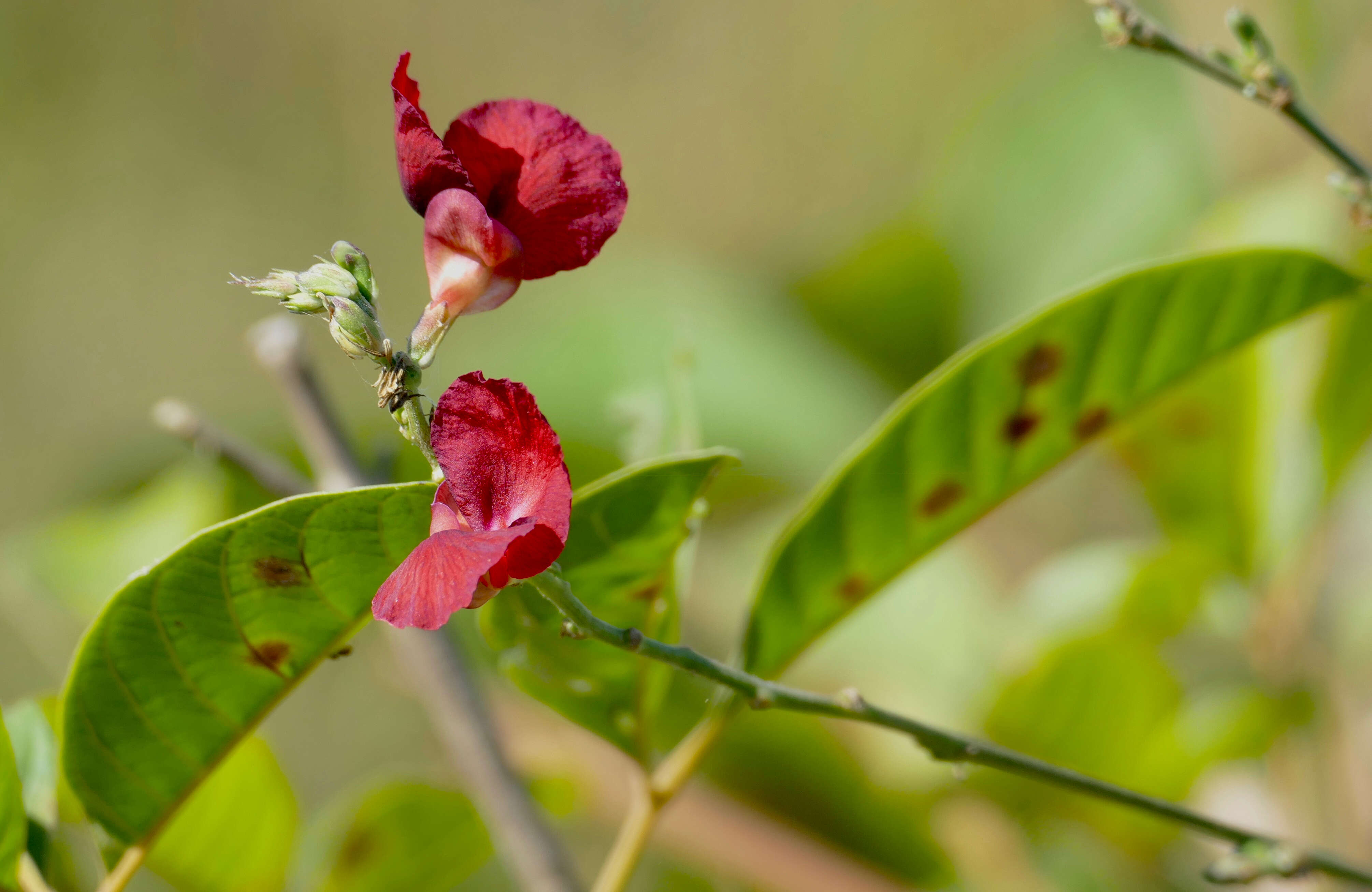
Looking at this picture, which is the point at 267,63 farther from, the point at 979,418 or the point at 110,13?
the point at 979,418

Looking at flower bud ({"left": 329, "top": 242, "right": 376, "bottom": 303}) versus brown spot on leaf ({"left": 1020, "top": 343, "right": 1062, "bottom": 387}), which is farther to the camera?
brown spot on leaf ({"left": 1020, "top": 343, "right": 1062, "bottom": 387})

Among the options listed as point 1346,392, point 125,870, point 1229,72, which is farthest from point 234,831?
point 1346,392

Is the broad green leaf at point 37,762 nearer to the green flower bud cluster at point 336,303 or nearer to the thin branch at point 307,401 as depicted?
the thin branch at point 307,401

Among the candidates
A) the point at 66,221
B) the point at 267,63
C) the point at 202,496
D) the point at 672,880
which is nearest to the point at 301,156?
the point at 267,63

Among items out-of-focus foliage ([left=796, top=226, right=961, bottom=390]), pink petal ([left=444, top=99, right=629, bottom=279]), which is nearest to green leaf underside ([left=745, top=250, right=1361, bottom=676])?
pink petal ([left=444, top=99, right=629, bottom=279])

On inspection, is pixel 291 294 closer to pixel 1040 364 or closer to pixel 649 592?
pixel 649 592

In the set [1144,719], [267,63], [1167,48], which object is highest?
[267,63]

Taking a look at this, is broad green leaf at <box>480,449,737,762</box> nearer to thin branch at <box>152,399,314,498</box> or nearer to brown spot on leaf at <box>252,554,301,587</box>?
brown spot on leaf at <box>252,554,301,587</box>
